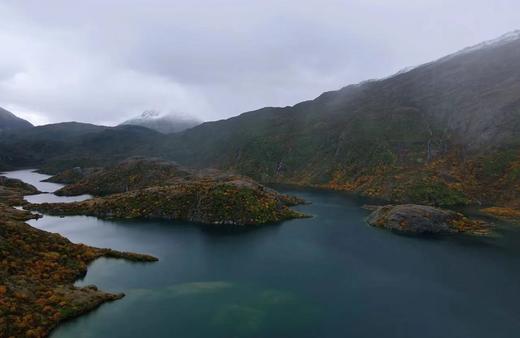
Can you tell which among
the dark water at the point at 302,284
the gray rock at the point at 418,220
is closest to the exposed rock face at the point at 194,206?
the dark water at the point at 302,284

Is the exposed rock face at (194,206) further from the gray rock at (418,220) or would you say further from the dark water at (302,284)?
the gray rock at (418,220)

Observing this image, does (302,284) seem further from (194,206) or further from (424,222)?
(194,206)

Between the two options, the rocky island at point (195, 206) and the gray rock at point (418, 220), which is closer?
the gray rock at point (418, 220)

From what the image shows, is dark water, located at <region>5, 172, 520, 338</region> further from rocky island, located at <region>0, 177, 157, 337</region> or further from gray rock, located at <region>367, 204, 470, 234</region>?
gray rock, located at <region>367, 204, 470, 234</region>

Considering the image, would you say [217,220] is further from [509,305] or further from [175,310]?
[509,305]

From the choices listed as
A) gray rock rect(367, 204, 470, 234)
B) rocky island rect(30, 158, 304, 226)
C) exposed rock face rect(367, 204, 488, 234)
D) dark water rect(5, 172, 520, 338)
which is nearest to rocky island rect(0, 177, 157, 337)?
dark water rect(5, 172, 520, 338)

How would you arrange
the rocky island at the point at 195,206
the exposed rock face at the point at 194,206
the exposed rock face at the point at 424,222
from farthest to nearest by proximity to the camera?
the exposed rock face at the point at 194,206, the rocky island at the point at 195,206, the exposed rock face at the point at 424,222
